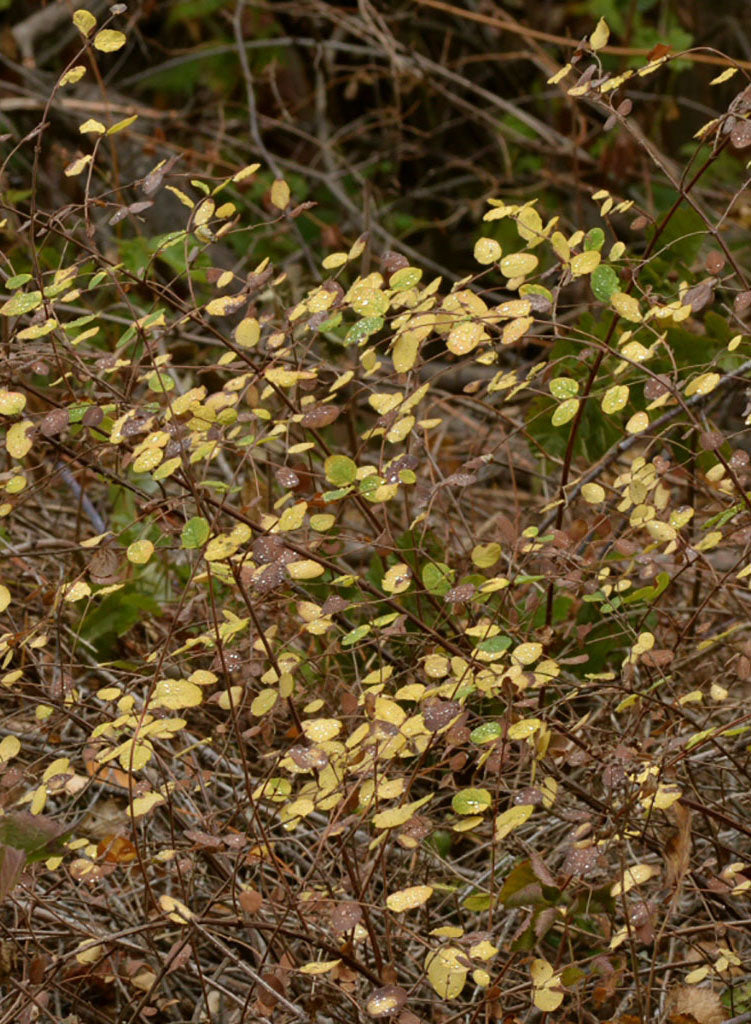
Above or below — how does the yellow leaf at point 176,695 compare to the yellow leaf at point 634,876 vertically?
above

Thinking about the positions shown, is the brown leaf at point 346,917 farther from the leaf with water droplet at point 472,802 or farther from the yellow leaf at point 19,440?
the yellow leaf at point 19,440

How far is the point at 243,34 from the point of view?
4273 millimetres

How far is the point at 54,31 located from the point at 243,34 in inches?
27.8

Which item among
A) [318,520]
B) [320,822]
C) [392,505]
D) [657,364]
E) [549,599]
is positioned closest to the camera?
[318,520]

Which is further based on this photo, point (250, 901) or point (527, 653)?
point (527, 653)

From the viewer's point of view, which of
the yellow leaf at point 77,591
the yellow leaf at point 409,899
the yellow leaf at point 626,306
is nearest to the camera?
the yellow leaf at point 409,899

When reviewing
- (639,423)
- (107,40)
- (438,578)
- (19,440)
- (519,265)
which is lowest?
(438,578)

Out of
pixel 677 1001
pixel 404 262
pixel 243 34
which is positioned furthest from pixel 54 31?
pixel 677 1001

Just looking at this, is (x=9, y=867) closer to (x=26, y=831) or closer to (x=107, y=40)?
(x=26, y=831)

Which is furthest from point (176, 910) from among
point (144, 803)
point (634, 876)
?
point (634, 876)

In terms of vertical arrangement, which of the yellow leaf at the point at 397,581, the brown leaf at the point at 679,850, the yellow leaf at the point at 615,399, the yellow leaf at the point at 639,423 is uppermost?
the yellow leaf at the point at 615,399

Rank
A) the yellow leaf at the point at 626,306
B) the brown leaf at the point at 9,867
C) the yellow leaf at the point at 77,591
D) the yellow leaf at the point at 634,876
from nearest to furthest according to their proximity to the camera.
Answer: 1. the brown leaf at the point at 9,867
2. the yellow leaf at the point at 634,876
3. the yellow leaf at the point at 626,306
4. the yellow leaf at the point at 77,591

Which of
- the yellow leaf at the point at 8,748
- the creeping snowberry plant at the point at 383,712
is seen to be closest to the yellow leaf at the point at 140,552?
the creeping snowberry plant at the point at 383,712

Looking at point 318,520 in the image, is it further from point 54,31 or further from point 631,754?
point 54,31
